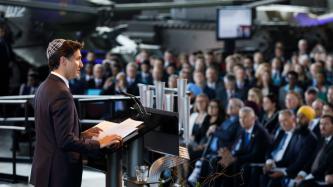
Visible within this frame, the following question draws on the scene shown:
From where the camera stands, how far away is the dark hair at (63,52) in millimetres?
5117

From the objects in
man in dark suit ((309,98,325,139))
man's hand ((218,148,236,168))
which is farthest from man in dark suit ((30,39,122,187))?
man in dark suit ((309,98,325,139))

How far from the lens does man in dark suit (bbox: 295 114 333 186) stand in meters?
8.79

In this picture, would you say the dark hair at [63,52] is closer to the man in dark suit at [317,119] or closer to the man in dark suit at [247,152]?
the man in dark suit at [247,152]

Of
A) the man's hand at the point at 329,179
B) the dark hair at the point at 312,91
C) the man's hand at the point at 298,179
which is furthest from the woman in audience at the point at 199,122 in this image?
the man's hand at the point at 329,179

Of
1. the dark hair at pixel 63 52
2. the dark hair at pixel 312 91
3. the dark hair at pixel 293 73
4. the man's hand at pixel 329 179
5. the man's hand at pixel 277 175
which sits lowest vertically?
the man's hand at pixel 277 175

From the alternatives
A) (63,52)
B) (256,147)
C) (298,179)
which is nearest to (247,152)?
(256,147)

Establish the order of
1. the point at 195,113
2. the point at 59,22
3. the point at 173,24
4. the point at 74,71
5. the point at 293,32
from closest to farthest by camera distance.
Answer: the point at 74,71
the point at 195,113
the point at 59,22
the point at 293,32
the point at 173,24

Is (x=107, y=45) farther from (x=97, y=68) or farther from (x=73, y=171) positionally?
(x=73, y=171)

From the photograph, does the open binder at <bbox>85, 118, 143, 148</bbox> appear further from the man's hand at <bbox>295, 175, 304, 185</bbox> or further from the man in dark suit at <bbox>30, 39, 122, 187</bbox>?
the man's hand at <bbox>295, 175, 304, 185</bbox>

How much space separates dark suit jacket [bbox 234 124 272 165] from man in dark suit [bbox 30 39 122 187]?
15.0ft

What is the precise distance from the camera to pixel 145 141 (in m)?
5.78

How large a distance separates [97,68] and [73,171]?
25.7ft

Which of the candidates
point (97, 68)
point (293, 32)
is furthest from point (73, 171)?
point (293, 32)

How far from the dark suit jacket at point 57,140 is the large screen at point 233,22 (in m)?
11.0
